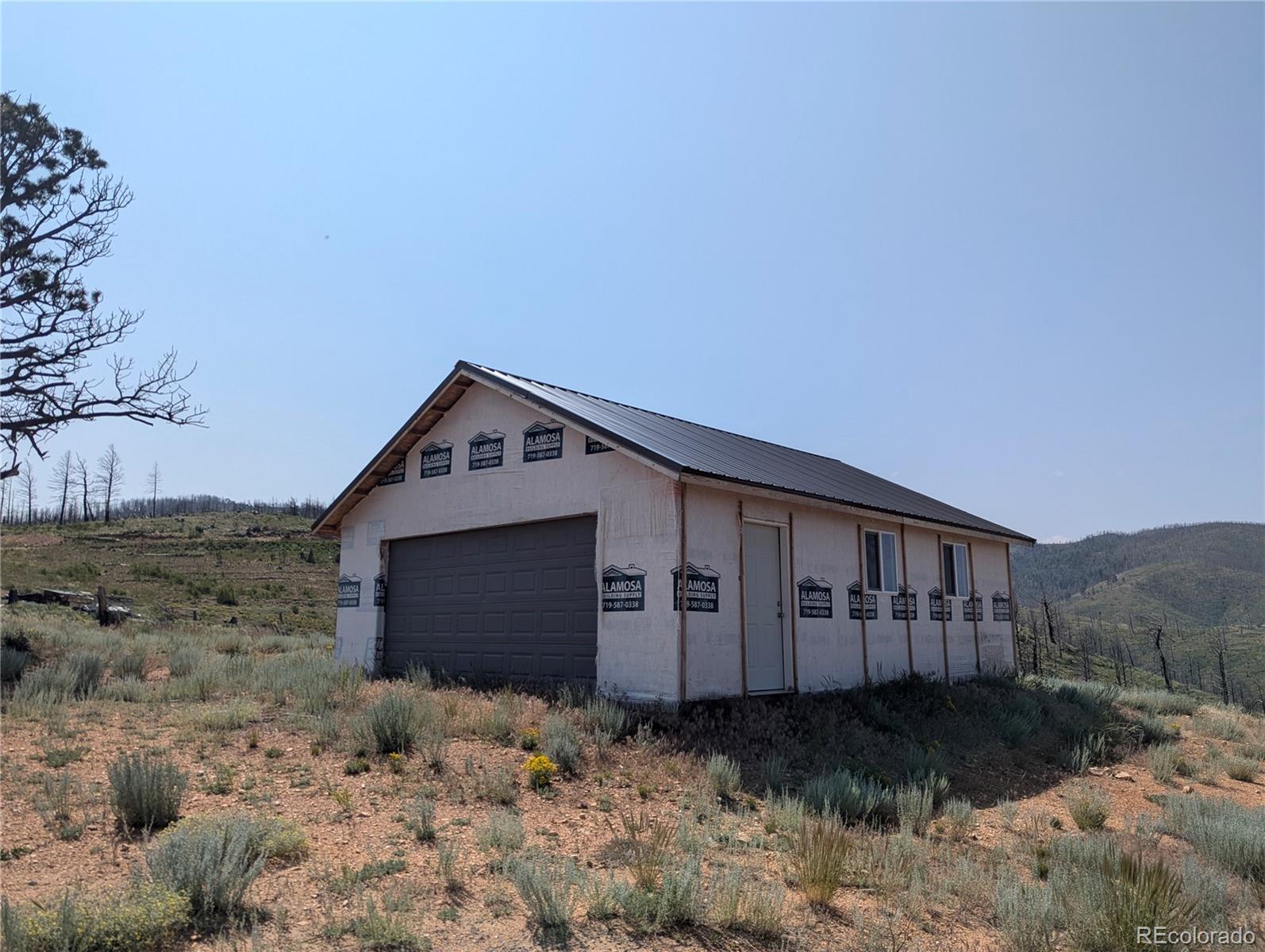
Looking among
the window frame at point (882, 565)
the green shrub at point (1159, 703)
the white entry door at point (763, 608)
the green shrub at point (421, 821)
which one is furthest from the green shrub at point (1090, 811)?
the green shrub at point (1159, 703)

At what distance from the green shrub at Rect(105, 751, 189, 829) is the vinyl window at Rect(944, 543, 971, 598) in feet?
53.3

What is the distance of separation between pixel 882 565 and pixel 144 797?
43.8 feet

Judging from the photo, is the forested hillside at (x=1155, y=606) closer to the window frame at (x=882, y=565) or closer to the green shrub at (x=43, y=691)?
the window frame at (x=882, y=565)

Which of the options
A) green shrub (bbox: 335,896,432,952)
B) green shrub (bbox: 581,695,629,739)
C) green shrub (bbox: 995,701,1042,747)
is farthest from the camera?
green shrub (bbox: 995,701,1042,747)

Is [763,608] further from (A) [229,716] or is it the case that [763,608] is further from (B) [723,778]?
(A) [229,716]

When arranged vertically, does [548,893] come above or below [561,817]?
above

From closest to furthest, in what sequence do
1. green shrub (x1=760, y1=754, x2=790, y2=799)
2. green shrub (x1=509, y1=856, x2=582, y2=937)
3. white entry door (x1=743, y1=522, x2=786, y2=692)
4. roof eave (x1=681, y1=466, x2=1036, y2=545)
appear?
green shrub (x1=509, y1=856, x2=582, y2=937)
green shrub (x1=760, y1=754, x2=790, y2=799)
roof eave (x1=681, y1=466, x2=1036, y2=545)
white entry door (x1=743, y1=522, x2=786, y2=692)

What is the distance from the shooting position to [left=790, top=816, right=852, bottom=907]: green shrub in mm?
6254

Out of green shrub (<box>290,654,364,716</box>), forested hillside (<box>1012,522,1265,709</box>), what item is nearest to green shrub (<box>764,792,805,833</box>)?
green shrub (<box>290,654,364,716</box>)

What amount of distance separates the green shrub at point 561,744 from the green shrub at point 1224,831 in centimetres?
628

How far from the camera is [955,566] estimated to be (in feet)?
65.1

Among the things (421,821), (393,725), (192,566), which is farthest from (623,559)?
(192,566)

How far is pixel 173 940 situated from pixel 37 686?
1012 centimetres

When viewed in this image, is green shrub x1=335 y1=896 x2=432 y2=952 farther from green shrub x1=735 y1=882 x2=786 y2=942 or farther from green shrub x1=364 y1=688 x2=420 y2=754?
green shrub x1=364 y1=688 x2=420 y2=754
